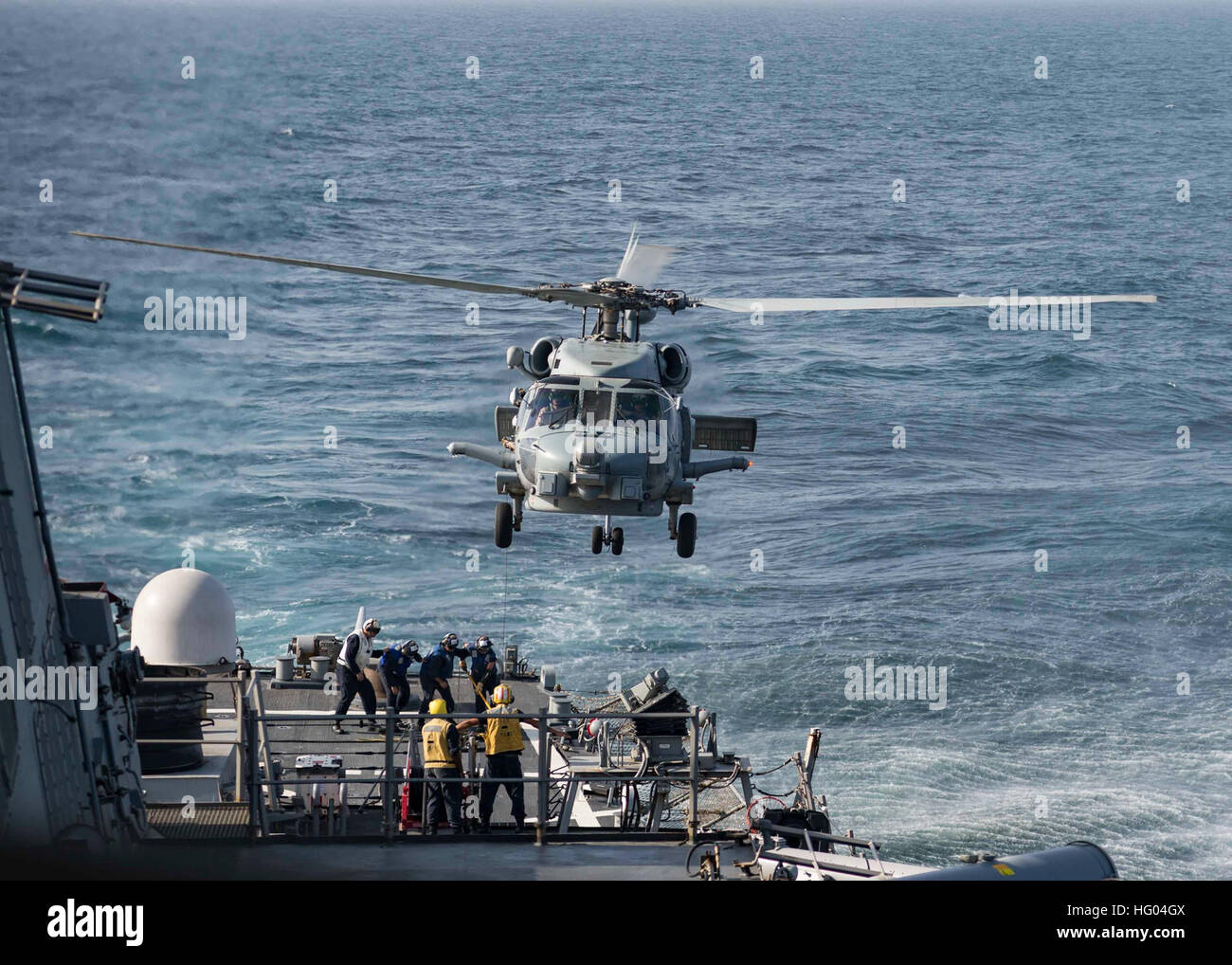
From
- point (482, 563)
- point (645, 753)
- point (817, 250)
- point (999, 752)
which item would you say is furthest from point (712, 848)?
point (817, 250)

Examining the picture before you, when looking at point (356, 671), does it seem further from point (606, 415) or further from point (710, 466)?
point (710, 466)

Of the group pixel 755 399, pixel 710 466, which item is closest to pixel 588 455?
pixel 710 466

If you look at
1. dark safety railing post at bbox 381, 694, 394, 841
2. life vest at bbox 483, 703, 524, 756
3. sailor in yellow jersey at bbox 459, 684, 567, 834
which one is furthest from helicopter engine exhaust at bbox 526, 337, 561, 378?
dark safety railing post at bbox 381, 694, 394, 841

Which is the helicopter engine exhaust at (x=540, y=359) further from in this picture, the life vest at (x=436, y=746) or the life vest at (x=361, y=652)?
the life vest at (x=436, y=746)

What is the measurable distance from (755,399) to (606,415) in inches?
1360

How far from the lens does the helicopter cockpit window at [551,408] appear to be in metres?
22.0

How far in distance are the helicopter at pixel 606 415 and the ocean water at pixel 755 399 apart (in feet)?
31.1

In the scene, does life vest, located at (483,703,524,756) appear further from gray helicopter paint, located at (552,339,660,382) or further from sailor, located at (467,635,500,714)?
gray helicopter paint, located at (552,339,660,382)

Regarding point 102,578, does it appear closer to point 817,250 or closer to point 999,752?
point 999,752

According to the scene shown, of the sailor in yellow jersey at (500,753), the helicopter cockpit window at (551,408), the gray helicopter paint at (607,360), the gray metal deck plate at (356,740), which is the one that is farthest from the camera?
the gray helicopter paint at (607,360)

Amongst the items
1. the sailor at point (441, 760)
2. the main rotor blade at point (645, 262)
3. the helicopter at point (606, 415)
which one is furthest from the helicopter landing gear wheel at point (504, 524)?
the sailor at point (441, 760)

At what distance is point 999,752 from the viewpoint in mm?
32406

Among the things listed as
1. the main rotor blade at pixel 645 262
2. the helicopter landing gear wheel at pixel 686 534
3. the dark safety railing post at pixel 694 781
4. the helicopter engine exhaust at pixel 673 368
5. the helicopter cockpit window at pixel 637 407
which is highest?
the main rotor blade at pixel 645 262

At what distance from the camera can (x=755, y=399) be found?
2202 inches
